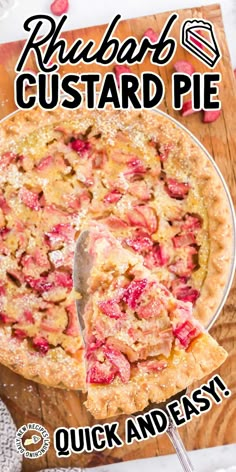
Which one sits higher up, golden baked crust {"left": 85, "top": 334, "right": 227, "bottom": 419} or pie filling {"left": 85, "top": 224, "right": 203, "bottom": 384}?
pie filling {"left": 85, "top": 224, "right": 203, "bottom": 384}

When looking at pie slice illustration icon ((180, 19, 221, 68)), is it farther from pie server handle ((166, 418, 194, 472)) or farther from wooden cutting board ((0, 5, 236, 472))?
pie server handle ((166, 418, 194, 472))

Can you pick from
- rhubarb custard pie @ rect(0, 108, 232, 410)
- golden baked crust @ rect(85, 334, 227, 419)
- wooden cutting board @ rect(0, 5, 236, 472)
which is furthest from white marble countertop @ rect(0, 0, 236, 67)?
golden baked crust @ rect(85, 334, 227, 419)

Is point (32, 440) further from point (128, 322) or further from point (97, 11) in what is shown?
point (97, 11)

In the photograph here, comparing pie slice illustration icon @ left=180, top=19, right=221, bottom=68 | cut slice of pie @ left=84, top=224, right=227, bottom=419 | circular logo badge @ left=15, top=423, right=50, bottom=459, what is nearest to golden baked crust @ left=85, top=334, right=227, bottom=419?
cut slice of pie @ left=84, top=224, right=227, bottom=419

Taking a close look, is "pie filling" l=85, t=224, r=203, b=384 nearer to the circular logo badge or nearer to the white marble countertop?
the circular logo badge

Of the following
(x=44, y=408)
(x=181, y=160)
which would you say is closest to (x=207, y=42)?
(x=181, y=160)

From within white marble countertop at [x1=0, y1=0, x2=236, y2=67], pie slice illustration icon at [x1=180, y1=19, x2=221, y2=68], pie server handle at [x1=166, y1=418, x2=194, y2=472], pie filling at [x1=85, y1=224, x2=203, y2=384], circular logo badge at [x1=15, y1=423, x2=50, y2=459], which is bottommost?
pie server handle at [x1=166, y1=418, x2=194, y2=472]

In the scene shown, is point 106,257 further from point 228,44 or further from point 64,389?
point 228,44
